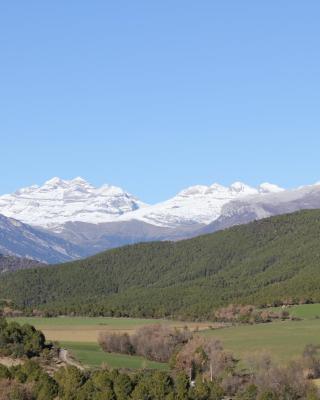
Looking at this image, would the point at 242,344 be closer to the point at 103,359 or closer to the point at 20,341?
the point at 103,359

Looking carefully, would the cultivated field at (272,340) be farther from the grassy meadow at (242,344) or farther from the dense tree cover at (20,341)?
the dense tree cover at (20,341)

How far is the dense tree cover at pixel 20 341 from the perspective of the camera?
147500 millimetres

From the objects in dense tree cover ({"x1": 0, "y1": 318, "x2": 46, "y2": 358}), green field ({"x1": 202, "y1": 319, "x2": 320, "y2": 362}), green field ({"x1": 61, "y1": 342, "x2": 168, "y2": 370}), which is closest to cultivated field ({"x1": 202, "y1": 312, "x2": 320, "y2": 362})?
green field ({"x1": 202, "y1": 319, "x2": 320, "y2": 362})

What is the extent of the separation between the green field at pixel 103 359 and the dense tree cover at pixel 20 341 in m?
6.42

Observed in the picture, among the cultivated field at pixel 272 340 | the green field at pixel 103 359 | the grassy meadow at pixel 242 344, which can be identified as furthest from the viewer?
the cultivated field at pixel 272 340

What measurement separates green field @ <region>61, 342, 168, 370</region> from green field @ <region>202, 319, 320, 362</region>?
15.7 metres

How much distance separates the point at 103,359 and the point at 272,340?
3640 centimetres

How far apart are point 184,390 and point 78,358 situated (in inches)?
1556

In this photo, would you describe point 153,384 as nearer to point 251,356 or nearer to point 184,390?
point 184,390

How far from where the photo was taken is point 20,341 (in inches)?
6161

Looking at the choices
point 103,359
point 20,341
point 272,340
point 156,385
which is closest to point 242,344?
point 272,340

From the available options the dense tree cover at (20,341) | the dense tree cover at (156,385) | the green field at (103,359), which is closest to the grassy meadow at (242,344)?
the green field at (103,359)

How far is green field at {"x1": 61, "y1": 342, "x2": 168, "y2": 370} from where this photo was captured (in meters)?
148

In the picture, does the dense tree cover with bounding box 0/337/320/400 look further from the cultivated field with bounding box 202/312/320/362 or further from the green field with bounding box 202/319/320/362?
A: the green field with bounding box 202/319/320/362
